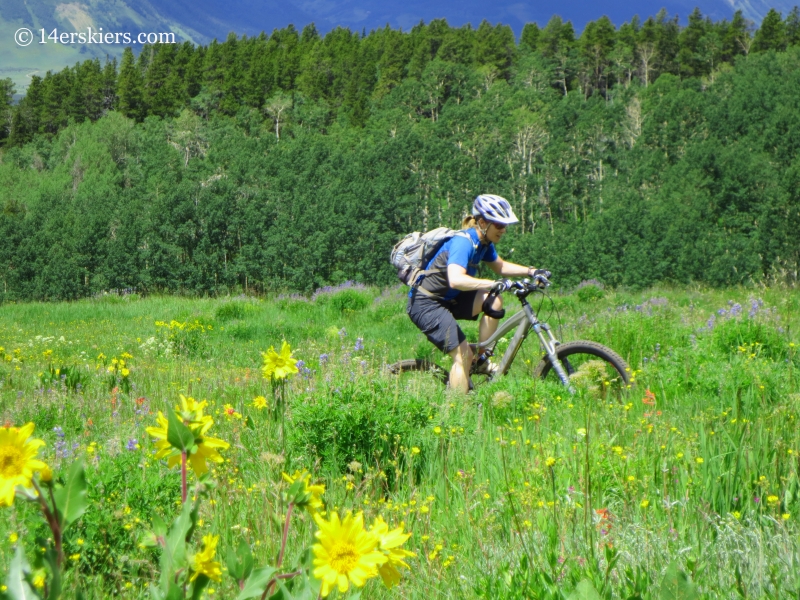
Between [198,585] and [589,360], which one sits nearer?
[198,585]

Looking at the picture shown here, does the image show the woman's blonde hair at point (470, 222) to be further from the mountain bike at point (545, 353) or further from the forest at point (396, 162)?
the forest at point (396, 162)

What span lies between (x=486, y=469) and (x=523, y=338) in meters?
2.41

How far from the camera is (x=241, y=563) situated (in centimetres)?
117

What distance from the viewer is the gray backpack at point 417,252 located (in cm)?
570

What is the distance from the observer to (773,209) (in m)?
49.9

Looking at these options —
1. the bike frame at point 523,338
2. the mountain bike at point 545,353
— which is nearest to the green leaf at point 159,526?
the mountain bike at point 545,353

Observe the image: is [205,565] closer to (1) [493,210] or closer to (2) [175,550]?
(2) [175,550]

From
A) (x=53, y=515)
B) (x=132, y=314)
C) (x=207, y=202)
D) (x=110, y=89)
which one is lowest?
(x=132, y=314)

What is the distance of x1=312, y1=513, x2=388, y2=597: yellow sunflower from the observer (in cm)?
109

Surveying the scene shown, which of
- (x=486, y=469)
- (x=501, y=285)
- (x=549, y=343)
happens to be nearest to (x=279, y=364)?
(x=486, y=469)

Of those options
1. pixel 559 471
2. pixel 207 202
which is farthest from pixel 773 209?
pixel 559 471

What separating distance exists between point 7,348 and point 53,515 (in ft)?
32.5

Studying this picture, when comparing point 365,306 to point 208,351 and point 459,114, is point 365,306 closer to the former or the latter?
point 208,351

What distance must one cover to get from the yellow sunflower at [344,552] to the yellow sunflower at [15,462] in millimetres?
423
